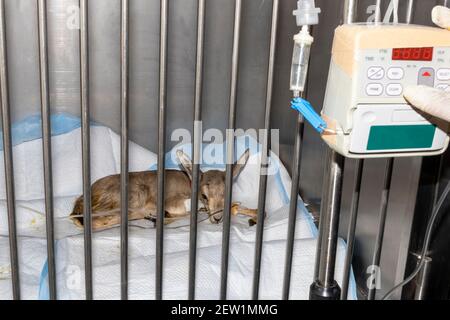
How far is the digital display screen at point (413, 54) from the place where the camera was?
644 millimetres

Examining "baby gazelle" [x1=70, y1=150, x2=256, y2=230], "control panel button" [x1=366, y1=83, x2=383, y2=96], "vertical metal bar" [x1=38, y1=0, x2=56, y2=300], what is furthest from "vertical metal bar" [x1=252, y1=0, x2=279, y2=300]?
"baby gazelle" [x1=70, y1=150, x2=256, y2=230]

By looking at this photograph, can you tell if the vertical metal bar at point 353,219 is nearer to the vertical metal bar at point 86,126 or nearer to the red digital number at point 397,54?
the red digital number at point 397,54

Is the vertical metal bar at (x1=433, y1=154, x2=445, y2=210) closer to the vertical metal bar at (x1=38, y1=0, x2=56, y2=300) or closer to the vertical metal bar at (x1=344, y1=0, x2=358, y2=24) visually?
the vertical metal bar at (x1=344, y1=0, x2=358, y2=24)

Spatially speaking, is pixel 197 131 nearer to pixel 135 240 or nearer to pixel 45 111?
pixel 45 111

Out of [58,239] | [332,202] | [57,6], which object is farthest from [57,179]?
[332,202]

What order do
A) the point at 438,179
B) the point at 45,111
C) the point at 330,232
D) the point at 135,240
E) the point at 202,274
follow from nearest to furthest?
the point at 330,232, the point at 45,111, the point at 438,179, the point at 202,274, the point at 135,240

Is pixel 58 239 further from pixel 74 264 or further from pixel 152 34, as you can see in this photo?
pixel 152 34

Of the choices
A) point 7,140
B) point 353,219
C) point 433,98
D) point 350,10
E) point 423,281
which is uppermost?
point 350,10

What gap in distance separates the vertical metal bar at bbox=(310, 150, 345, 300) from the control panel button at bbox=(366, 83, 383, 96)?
0.39 ft

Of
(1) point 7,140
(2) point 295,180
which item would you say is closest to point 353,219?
(2) point 295,180

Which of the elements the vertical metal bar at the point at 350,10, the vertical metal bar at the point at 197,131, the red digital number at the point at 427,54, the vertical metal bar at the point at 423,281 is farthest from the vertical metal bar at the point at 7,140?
the vertical metal bar at the point at 423,281

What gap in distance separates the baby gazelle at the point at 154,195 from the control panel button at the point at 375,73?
988 mm

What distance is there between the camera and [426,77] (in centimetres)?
67

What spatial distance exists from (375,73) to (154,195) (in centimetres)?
114
